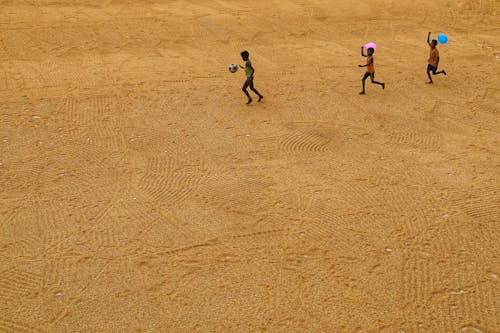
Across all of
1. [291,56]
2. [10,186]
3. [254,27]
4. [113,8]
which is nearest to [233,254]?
[10,186]

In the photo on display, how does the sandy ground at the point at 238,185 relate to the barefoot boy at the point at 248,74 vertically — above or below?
below

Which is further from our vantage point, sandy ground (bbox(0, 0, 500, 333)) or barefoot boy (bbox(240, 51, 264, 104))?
barefoot boy (bbox(240, 51, 264, 104))

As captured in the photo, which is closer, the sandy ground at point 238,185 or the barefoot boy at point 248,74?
the sandy ground at point 238,185

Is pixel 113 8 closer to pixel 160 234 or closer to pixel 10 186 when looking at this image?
pixel 10 186

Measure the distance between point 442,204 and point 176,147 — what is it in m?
5.24

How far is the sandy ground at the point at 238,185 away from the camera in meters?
5.94

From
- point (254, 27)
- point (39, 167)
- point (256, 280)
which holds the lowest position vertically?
point (256, 280)

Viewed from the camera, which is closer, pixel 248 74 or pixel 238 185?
pixel 238 185

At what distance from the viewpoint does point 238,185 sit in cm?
819

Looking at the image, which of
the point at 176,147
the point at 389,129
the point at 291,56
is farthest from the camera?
the point at 291,56

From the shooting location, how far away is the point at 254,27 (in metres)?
15.9

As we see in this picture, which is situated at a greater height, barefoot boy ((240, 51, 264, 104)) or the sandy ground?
barefoot boy ((240, 51, 264, 104))

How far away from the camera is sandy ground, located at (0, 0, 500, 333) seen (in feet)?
19.5

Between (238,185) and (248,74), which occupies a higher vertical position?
(248,74)
